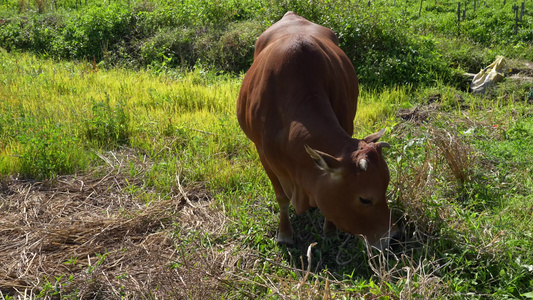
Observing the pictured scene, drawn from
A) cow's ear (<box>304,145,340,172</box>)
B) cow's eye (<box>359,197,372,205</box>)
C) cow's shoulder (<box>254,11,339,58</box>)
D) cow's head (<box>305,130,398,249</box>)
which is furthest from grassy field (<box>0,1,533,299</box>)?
cow's shoulder (<box>254,11,339,58</box>)

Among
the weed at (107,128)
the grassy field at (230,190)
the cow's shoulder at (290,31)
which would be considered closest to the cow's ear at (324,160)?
the grassy field at (230,190)

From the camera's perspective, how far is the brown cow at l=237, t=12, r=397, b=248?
294cm

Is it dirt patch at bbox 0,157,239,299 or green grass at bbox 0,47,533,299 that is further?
dirt patch at bbox 0,157,239,299

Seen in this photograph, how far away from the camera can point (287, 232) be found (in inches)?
150

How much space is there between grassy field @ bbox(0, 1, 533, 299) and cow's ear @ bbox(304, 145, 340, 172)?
0.52 meters

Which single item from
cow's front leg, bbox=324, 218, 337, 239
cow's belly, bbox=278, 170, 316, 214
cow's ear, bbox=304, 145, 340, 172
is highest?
cow's ear, bbox=304, 145, 340, 172

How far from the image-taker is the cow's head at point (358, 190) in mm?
2889

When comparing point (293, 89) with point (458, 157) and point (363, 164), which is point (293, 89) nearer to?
point (363, 164)

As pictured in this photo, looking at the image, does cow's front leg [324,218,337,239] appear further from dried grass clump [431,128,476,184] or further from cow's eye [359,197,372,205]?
dried grass clump [431,128,476,184]

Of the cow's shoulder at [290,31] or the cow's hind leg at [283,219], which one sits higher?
the cow's shoulder at [290,31]

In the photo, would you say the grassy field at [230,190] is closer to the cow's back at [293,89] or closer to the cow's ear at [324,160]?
the cow's ear at [324,160]

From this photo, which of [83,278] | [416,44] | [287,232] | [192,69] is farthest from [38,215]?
[416,44]

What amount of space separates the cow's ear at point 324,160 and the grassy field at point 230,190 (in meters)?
0.52

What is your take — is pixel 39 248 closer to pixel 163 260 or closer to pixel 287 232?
pixel 163 260
